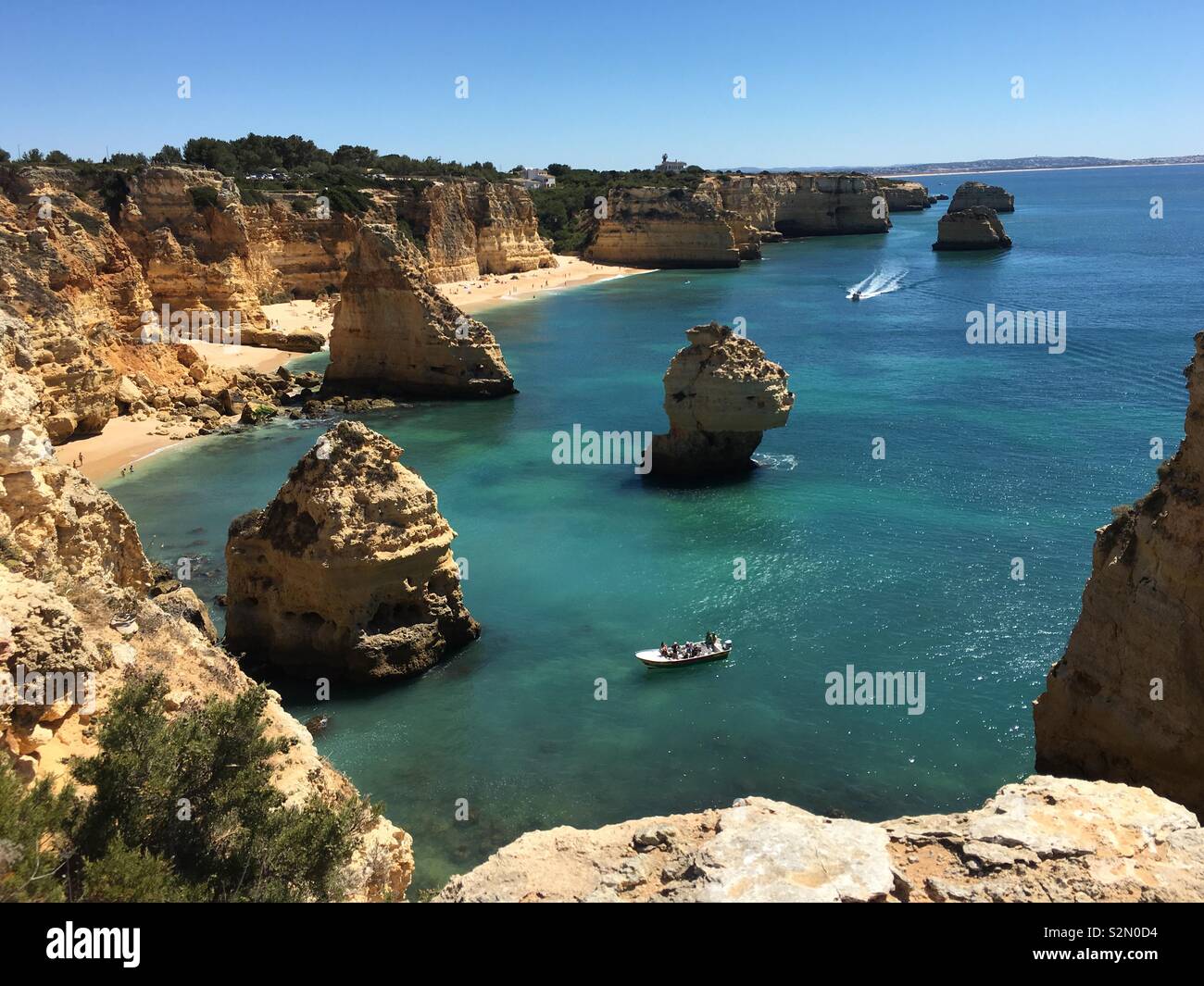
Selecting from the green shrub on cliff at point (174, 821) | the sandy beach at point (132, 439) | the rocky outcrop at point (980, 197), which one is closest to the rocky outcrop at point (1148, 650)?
the green shrub on cliff at point (174, 821)

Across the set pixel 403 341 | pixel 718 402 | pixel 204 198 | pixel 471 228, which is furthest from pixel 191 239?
pixel 471 228

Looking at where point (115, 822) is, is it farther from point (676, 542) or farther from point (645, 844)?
point (676, 542)

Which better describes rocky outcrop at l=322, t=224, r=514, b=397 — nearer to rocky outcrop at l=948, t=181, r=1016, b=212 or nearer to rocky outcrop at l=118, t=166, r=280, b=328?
rocky outcrop at l=118, t=166, r=280, b=328

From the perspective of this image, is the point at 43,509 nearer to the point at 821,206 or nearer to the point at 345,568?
the point at 345,568

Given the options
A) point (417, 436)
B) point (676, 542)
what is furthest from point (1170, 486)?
point (417, 436)

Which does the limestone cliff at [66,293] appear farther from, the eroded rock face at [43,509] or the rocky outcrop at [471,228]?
the rocky outcrop at [471,228]

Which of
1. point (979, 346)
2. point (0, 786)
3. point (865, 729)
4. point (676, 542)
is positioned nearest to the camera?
point (0, 786)
